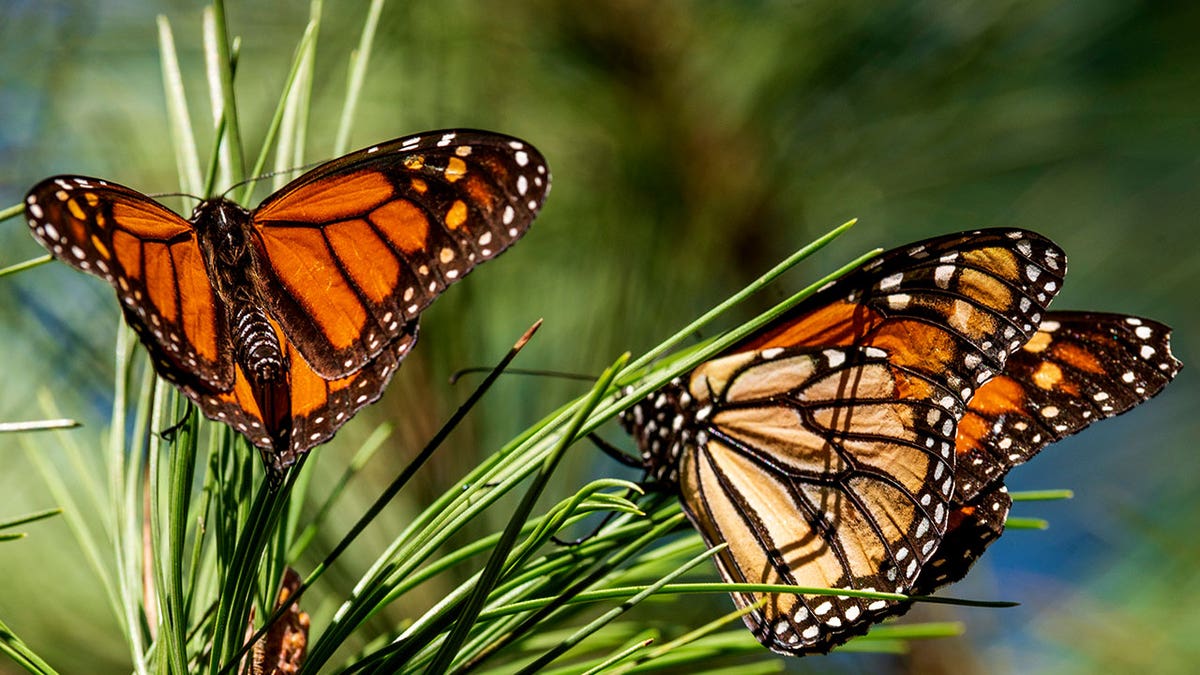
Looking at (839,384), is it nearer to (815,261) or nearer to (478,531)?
(478,531)

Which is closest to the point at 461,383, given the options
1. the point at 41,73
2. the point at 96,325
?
the point at 96,325

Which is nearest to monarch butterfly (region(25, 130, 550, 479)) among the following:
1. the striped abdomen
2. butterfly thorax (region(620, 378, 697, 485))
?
the striped abdomen

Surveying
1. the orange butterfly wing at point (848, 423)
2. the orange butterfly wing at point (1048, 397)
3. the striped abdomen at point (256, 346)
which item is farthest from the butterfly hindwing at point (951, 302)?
the striped abdomen at point (256, 346)

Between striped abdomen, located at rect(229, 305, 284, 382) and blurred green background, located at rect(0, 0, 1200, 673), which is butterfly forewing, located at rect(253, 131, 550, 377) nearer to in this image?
striped abdomen, located at rect(229, 305, 284, 382)

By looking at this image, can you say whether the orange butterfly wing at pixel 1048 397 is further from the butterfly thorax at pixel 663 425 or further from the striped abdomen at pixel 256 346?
the striped abdomen at pixel 256 346

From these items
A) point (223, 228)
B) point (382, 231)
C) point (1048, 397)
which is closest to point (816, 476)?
point (1048, 397)

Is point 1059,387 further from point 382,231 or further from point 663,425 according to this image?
point 382,231

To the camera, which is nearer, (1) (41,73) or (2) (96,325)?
(2) (96,325)
